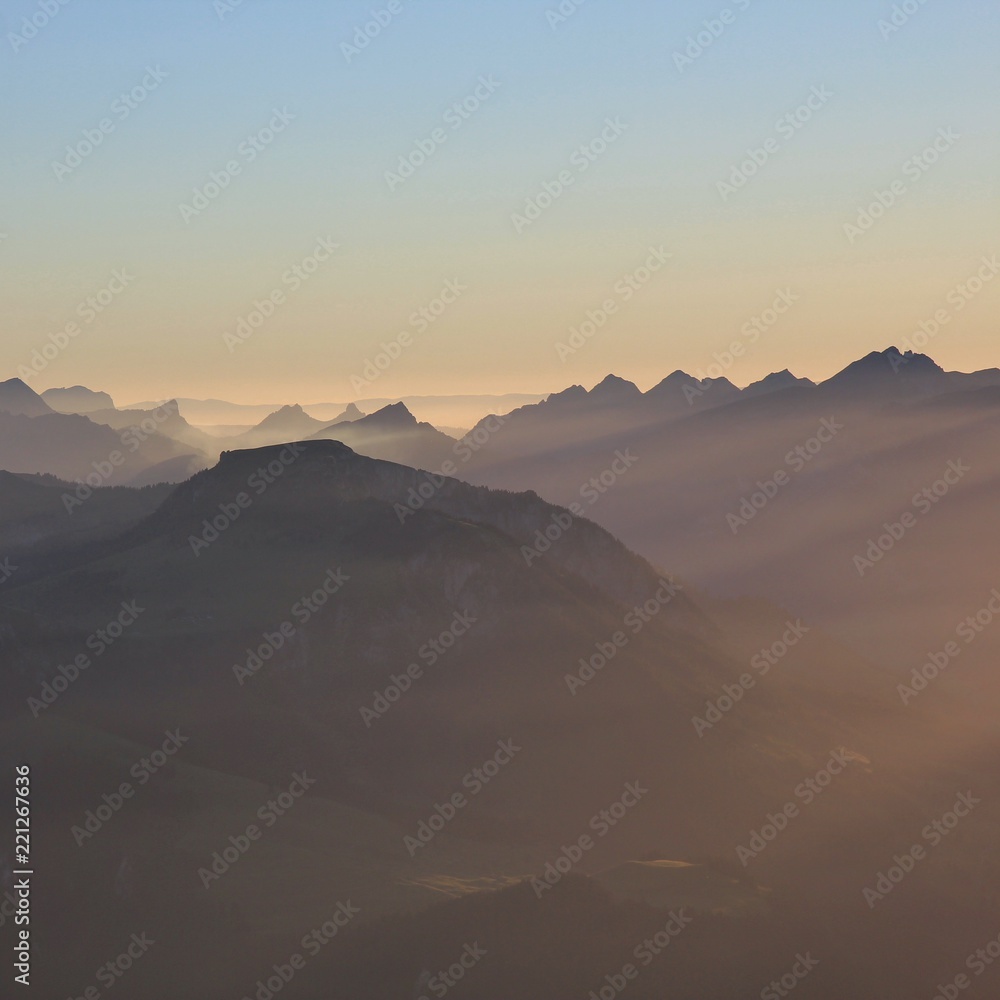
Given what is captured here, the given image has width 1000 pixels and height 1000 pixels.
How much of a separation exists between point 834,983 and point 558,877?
3028 cm

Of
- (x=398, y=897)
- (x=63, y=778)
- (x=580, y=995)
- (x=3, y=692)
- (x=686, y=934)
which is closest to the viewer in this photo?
(x=580, y=995)

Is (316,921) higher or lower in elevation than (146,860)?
lower

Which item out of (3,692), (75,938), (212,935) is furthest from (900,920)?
(3,692)

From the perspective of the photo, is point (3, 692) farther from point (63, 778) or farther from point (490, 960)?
point (490, 960)

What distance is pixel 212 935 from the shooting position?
14250cm

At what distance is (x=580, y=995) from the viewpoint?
12738cm

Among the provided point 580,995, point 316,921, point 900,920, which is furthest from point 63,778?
point 900,920

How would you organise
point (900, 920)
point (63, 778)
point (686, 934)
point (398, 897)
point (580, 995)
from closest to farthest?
point (580, 995) → point (686, 934) → point (398, 897) → point (63, 778) → point (900, 920)

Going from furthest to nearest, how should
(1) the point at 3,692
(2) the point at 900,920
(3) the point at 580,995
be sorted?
(1) the point at 3,692 → (2) the point at 900,920 → (3) the point at 580,995

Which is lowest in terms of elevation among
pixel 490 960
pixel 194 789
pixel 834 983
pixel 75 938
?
pixel 834 983

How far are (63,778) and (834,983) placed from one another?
91.1 metres

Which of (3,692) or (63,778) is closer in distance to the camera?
(63,778)

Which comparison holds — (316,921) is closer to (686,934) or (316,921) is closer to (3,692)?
(686,934)

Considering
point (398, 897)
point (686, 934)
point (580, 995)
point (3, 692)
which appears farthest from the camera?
point (3, 692)
